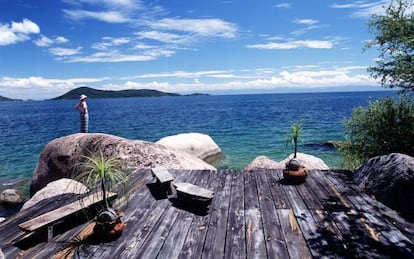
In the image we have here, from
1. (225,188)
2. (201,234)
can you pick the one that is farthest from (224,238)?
(225,188)

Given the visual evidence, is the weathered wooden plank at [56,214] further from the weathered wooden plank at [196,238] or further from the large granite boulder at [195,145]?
the large granite boulder at [195,145]

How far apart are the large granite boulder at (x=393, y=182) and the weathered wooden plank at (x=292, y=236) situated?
2.37 m

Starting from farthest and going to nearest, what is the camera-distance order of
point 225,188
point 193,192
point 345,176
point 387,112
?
point 387,112 < point 345,176 < point 225,188 < point 193,192

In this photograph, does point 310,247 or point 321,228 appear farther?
point 321,228

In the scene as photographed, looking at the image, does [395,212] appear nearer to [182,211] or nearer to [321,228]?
[321,228]

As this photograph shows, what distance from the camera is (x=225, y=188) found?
8008 millimetres

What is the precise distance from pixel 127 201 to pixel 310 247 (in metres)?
4.30

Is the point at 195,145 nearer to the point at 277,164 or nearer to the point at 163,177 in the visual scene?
the point at 277,164

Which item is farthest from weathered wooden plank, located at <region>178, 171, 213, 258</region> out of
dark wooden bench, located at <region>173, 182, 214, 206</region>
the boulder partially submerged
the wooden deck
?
the boulder partially submerged

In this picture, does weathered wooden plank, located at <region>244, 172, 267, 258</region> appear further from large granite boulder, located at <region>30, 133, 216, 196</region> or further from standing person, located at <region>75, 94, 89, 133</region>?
standing person, located at <region>75, 94, 89, 133</region>

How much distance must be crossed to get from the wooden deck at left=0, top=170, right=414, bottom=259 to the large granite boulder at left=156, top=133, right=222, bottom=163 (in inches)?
523

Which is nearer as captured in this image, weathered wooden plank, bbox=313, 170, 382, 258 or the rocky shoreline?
weathered wooden plank, bbox=313, 170, 382, 258

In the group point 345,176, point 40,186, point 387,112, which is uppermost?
point 387,112

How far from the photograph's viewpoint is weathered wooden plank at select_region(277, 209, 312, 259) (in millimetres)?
4672
